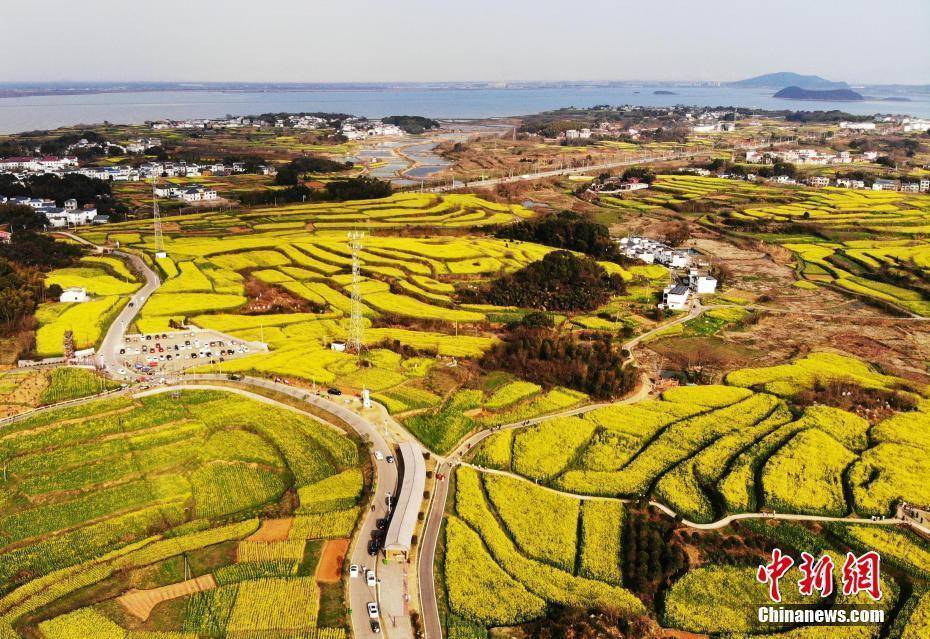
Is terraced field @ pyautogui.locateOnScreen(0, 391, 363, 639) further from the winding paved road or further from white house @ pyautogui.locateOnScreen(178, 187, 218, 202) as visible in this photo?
white house @ pyautogui.locateOnScreen(178, 187, 218, 202)

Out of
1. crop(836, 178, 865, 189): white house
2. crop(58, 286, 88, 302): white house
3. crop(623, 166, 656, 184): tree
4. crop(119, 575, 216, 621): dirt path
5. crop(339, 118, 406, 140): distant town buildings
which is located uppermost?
crop(339, 118, 406, 140): distant town buildings

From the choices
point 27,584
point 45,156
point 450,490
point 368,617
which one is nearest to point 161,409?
point 27,584

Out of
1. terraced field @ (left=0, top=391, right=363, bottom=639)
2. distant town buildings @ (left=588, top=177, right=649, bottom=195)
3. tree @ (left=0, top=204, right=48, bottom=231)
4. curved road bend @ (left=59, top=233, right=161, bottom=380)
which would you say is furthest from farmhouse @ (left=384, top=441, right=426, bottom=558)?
distant town buildings @ (left=588, top=177, right=649, bottom=195)


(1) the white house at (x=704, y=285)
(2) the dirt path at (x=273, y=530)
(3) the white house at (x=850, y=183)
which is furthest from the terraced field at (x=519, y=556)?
(3) the white house at (x=850, y=183)

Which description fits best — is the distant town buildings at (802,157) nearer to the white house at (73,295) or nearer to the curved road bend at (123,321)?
the curved road bend at (123,321)

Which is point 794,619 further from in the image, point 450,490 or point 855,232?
point 855,232
